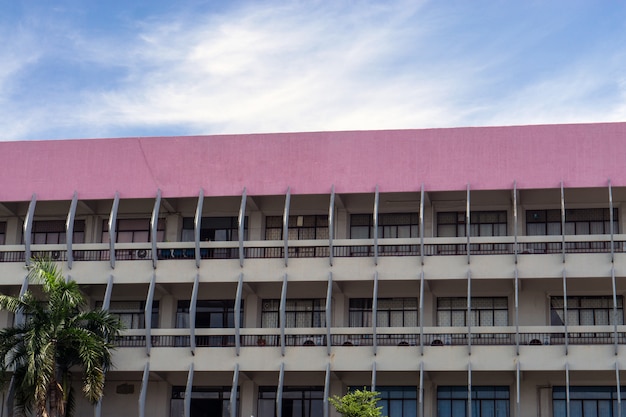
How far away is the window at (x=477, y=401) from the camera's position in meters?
41.2

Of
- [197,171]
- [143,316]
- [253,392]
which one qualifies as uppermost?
[197,171]

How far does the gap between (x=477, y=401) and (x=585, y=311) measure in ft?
16.6

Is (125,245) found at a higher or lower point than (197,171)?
lower

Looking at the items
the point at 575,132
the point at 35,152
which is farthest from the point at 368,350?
the point at 35,152

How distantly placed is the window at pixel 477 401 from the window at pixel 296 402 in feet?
14.4

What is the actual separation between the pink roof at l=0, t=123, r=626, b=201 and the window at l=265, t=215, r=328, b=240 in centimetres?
197

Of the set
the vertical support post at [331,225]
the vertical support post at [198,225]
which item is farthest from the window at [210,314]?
the vertical support post at [331,225]

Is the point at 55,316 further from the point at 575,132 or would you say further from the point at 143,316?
the point at 575,132

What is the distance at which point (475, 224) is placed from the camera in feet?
140

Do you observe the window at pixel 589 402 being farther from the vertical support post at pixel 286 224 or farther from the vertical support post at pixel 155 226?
the vertical support post at pixel 155 226

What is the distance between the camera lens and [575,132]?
4128 cm

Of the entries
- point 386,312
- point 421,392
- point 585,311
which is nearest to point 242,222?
point 386,312

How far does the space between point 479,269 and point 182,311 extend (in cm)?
1142

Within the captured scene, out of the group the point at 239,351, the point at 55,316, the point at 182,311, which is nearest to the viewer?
the point at 55,316
